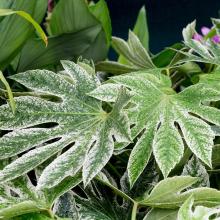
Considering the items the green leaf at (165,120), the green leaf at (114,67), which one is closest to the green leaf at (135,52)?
the green leaf at (114,67)

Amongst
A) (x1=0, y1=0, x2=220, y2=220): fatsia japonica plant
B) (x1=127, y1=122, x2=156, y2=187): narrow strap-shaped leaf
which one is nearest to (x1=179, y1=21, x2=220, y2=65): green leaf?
(x1=0, y1=0, x2=220, y2=220): fatsia japonica plant

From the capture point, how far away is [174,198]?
1.40 ft

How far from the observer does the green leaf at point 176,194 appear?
420 mm

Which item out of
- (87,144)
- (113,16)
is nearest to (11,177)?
(87,144)

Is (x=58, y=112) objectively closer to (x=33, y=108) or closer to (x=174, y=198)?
(x=33, y=108)

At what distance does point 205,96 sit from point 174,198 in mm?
99

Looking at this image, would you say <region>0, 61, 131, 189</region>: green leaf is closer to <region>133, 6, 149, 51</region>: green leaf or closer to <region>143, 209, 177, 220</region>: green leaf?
<region>143, 209, 177, 220</region>: green leaf

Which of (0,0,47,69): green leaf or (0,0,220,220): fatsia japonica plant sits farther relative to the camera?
(0,0,47,69): green leaf

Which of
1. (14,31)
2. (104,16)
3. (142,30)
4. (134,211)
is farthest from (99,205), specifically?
(142,30)

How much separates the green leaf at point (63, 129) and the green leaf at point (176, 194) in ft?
0.16

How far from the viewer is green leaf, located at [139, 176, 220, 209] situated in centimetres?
42

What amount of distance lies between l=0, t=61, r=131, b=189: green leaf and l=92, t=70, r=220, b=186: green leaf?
21 mm

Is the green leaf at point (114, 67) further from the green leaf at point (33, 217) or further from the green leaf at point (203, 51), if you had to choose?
the green leaf at point (33, 217)

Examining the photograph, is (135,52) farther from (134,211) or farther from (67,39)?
(134,211)
